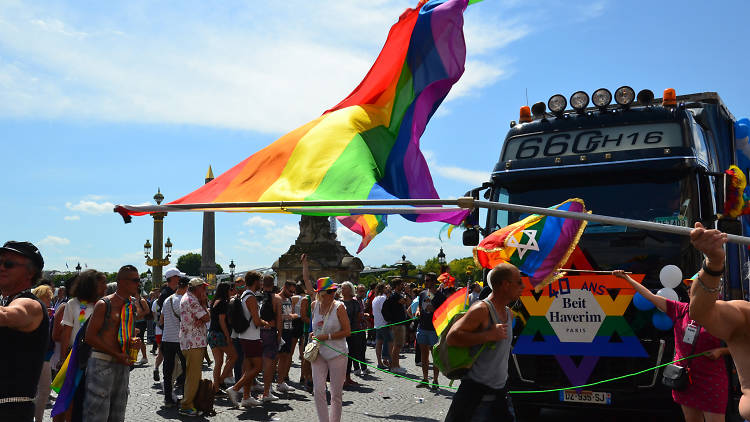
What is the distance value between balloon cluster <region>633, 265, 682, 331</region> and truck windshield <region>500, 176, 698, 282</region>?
27 cm

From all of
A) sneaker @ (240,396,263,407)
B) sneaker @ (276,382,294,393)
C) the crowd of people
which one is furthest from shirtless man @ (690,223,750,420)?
sneaker @ (276,382,294,393)

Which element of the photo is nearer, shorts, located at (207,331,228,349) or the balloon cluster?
the balloon cluster

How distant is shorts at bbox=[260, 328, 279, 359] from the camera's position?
1031cm

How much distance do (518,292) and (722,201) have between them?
3.75m

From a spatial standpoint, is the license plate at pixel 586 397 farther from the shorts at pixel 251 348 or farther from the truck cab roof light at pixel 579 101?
the shorts at pixel 251 348

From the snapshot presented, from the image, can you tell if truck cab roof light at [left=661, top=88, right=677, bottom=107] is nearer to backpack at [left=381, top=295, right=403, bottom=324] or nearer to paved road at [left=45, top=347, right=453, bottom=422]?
paved road at [left=45, top=347, right=453, bottom=422]

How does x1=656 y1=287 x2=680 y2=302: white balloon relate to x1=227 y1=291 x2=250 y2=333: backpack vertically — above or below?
above

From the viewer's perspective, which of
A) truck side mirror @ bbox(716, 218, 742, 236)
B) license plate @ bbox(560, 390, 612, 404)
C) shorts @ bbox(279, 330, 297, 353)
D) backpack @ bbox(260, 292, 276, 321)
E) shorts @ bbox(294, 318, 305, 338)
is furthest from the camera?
shorts @ bbox(294, 318, 305, 338)

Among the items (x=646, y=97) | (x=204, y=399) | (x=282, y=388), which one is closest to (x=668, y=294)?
(x=646, y=97)

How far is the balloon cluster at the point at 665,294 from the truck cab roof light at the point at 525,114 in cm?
Answer: 269

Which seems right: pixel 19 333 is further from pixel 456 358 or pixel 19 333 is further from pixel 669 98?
pixel 669 98

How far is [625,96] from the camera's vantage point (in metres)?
8.05

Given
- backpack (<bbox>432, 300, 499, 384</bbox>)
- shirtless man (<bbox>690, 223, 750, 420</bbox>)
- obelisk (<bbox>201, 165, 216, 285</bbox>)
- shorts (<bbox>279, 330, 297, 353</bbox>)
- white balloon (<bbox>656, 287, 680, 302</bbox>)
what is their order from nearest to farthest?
shirtless man (<bbox>690, 223, 750, 420</bbox>) → backpack (<bbox>432, 300, 499, 384</bbox>) → white balloon (<bbox>656, 287, 680, 302</bbox>) → shorts (<bbox>279, 330, 297, 353</bbox>) → obelisk (<bbox>201, 165, 216, 285</bbox>)

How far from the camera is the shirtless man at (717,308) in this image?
3.04m
